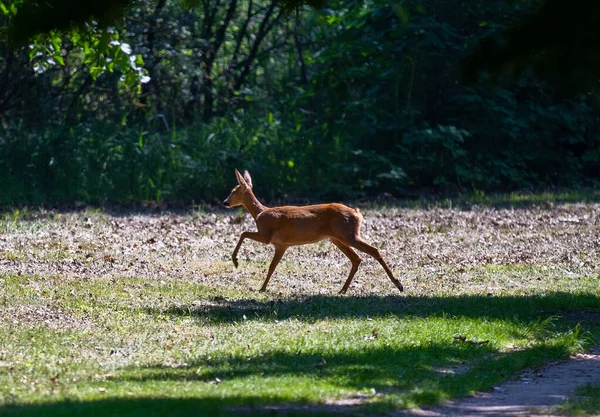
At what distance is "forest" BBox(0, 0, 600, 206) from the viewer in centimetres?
2219

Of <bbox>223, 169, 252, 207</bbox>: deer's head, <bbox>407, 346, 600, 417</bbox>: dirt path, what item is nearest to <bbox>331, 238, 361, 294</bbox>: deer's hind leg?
<bbox>223, 169, 252, 207</bbox>: deer's head

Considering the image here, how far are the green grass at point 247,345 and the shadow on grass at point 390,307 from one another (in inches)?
0.8

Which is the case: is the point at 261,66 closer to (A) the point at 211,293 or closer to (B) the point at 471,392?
(A) the point at 211,293

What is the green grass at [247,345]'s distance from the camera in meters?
7.69

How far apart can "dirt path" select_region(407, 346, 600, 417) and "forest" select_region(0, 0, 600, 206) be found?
43.6 ft

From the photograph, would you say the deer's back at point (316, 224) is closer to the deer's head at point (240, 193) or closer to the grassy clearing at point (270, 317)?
the grassy clearing at point (270, 317)

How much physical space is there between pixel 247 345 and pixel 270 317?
148 centimetres

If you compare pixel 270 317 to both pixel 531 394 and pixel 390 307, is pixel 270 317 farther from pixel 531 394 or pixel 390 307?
pixel 531 394

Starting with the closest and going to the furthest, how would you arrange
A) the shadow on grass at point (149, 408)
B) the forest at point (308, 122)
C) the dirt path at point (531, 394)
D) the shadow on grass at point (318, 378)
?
1. the shadow on grass at point (149, 408)
2. the shadow on grass at point (318, 378)
3. the dirt path at point (531, 394)
4. the forest at point (308, 122)

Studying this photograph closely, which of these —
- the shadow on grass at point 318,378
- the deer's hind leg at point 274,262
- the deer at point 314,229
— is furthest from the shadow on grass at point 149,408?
the deer at point 314,229

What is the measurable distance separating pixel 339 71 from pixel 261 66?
446cm

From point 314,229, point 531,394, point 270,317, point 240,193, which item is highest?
point 240,193

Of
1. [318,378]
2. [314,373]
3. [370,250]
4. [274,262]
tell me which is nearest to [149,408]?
[318,378]

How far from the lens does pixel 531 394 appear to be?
8258mm
